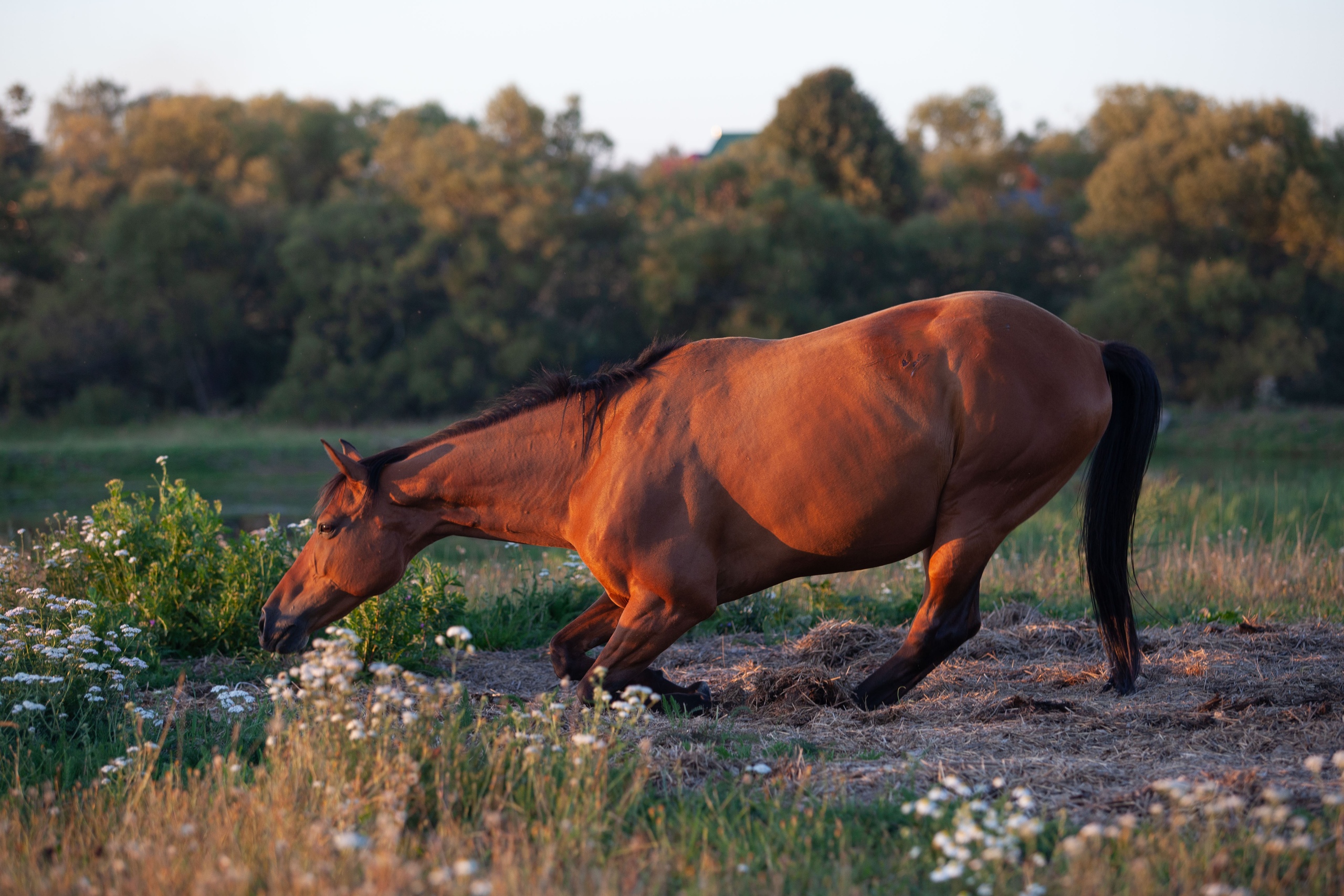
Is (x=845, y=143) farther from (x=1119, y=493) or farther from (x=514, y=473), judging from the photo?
(x=514, y=473)

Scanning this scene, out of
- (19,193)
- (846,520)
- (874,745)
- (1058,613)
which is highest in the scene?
(19,193)

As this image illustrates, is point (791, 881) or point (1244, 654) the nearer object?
point (791, 881)

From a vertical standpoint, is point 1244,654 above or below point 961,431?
below

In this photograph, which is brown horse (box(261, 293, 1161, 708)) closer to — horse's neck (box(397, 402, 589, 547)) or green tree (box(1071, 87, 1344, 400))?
horse's neck (box(397, 402, 589, 547))

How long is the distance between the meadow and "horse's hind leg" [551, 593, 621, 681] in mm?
200

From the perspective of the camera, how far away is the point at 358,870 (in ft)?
9.08

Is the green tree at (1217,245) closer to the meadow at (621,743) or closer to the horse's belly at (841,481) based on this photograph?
the meadow at (621,743)

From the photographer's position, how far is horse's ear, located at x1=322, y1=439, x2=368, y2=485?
4.73 metres

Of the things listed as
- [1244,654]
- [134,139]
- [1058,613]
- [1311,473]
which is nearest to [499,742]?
[1244,654]

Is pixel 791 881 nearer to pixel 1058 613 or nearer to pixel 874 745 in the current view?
pixel 874 745

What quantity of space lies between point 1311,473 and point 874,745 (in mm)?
17227

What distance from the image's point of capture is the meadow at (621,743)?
277 cm

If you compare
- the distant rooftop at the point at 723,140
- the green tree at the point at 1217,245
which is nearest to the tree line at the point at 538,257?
the green tree at the point at 1217,245

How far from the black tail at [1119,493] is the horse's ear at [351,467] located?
347 centimetres
